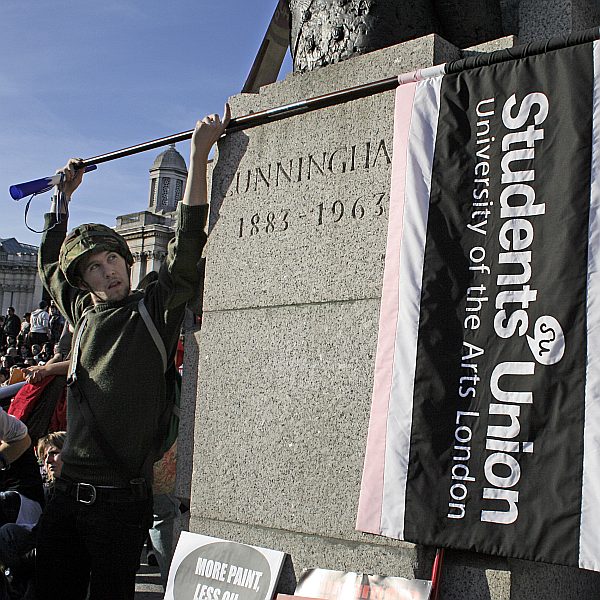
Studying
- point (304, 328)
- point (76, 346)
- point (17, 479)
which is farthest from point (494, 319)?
point (17, 479)

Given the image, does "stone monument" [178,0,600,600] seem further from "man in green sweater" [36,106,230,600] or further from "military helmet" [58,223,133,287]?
"military helmet" [58,223,133,287]

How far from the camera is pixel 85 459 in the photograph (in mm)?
3512

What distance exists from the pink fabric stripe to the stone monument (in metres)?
0.11

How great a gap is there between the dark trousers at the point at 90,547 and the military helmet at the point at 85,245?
3.25ft

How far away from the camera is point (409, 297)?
10.3 feet

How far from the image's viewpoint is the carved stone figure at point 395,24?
381 cm

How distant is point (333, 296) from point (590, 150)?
3.87 ft

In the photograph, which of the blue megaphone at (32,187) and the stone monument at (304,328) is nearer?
the stone monument at (304,328)

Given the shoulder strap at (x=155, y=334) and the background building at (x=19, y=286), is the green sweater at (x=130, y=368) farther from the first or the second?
the background building at (x=19, y=286)

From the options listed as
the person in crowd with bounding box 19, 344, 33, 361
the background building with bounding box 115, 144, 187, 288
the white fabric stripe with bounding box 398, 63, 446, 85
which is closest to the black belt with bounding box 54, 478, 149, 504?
the white fabric stripe with bounding box 398, 63, 446, 85

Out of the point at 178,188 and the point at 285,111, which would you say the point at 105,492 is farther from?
the point at 178,188

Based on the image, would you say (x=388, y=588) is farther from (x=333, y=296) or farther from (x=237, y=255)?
(x=237, y=255)

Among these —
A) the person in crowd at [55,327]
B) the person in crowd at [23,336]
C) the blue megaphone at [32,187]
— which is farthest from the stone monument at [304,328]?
the person in crowd at [23,336]

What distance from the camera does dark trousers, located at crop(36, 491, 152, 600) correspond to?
3.35 meters
